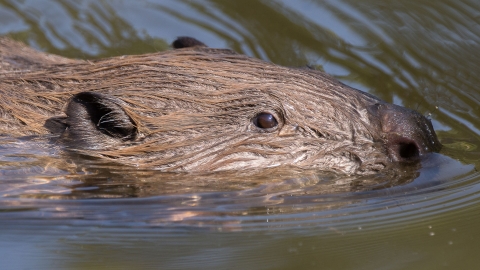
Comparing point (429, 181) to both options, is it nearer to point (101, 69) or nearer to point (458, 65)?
point (101, 69)

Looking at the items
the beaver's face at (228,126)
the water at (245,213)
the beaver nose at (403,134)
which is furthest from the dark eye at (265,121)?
the beaver nose at (403,134)

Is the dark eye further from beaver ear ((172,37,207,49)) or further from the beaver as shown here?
beaver ear ((172,37,207,49))

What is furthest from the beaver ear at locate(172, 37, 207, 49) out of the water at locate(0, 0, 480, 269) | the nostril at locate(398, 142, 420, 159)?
the nostril at locate(398, 142, 420, 159)

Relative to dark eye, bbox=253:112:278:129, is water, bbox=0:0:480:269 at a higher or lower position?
lower

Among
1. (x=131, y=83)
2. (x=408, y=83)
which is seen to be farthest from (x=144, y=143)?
(x=408, y=83)

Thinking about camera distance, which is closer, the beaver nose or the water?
the water

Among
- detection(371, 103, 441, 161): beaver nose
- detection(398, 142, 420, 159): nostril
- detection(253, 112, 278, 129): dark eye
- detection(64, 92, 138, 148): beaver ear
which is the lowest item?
detection(398, 142, 420, 159): nostril

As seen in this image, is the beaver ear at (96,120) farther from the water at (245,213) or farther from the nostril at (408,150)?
the nostril at (408,150)

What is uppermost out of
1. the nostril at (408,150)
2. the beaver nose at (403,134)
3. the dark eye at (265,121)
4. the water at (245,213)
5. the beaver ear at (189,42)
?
the beaver ear at (189,42)

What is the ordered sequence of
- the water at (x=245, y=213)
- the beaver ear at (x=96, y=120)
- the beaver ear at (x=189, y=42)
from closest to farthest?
the water at (x=245, y=213)
the beaver ear at (x=96, y=120)
the beaver ear at (x=189, y=42)
